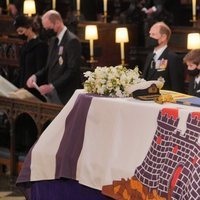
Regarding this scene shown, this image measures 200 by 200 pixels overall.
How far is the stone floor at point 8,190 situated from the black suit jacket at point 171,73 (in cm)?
187

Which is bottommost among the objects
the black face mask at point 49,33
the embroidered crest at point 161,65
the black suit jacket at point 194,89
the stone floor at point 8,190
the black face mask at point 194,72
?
the stone floor at point 8,190

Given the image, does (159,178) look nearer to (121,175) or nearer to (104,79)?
(121,175)

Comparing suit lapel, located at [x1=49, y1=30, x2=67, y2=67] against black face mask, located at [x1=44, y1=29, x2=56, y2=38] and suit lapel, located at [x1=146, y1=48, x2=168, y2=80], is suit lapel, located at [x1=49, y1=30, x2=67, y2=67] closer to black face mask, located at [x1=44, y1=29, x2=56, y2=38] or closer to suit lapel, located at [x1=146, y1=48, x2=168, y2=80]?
black face mask, located at [x1=44, y1=29, x2=56, y2=38]

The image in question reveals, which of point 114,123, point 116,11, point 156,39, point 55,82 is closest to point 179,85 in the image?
point 156,39

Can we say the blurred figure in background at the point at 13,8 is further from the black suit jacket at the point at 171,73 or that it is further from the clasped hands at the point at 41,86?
the black suit jacket at the point at 171,73

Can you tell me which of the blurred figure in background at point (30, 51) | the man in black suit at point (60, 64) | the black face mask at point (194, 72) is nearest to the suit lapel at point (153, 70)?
the man in black suit at point (60, 64)

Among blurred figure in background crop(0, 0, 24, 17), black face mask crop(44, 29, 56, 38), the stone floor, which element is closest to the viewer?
the stone floor

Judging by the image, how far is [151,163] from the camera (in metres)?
6.14

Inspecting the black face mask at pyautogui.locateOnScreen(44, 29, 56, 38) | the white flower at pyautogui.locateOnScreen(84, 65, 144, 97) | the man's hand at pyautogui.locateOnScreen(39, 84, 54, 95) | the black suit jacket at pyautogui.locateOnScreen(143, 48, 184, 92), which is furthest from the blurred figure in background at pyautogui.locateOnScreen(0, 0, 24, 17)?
the white flower at pyautogui.locateOnScreen(84, 65, 144, 97)

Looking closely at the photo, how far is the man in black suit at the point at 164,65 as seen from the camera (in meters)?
8.68

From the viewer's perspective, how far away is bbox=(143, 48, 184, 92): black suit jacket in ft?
28.4

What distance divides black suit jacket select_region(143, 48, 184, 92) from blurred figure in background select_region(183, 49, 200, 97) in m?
0.73

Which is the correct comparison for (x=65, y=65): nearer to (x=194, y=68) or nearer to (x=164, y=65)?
(x=164, y=65)

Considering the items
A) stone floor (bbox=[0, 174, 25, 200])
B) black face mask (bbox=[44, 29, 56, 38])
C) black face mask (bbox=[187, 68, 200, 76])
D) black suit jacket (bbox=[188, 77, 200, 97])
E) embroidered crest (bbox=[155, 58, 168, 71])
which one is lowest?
stone floor (bbox=[0, 174, 25, 200])
